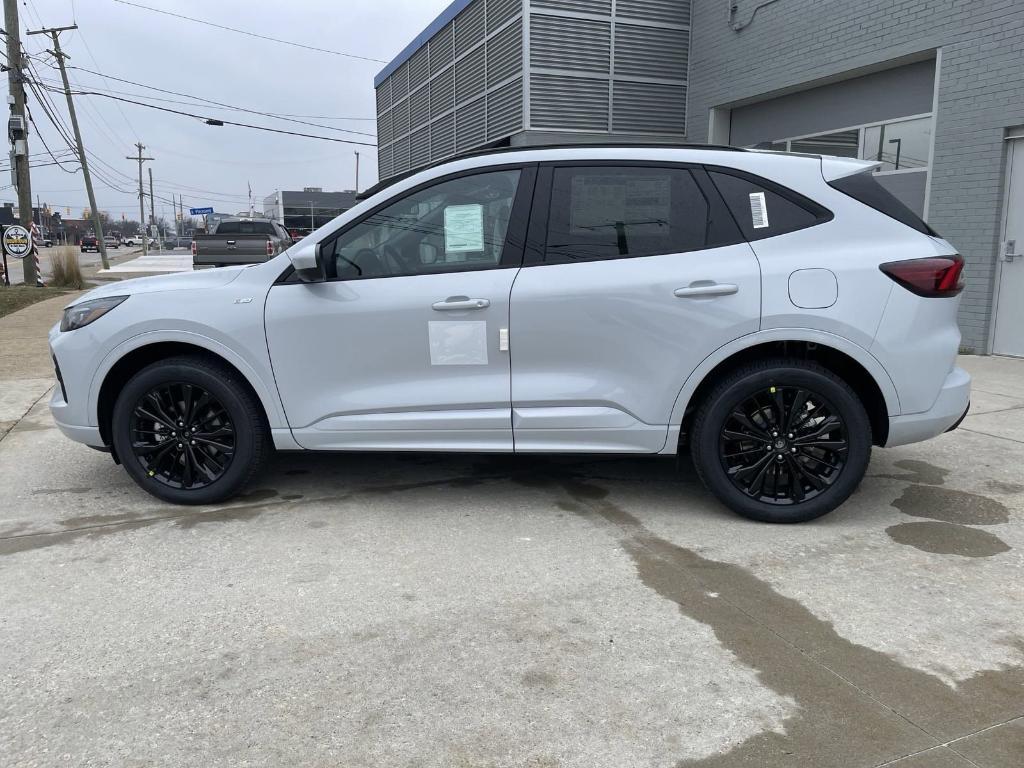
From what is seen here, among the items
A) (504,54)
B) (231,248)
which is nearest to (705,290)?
(504,54)

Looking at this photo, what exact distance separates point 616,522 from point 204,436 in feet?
7.22

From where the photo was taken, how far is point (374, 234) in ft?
13.4

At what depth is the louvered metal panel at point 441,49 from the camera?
19.8m

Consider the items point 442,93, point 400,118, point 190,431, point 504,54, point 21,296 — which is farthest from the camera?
point 400,118

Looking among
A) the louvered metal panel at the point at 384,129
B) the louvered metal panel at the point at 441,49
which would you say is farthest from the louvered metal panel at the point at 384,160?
the louvered metal panel at the point at 441,49

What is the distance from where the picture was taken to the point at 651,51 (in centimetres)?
1480

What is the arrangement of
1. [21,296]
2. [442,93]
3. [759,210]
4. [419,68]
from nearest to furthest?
[759,210] → [21,296] → [442,93] → [419,68]

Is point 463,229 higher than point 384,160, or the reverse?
point 384,160

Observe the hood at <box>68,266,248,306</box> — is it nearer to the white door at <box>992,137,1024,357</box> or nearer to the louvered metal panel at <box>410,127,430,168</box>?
the white door at <box>992,137,1024,357</box>

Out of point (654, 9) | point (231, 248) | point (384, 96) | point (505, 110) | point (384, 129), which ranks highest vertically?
point (384, 96)

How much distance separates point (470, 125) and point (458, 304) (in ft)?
50.8

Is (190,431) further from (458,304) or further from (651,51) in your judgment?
(651,51)

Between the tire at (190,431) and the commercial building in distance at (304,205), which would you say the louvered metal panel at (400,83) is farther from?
the commercial building in distance at (304,205)

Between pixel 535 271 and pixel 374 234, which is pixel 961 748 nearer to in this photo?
pixel 535 271
